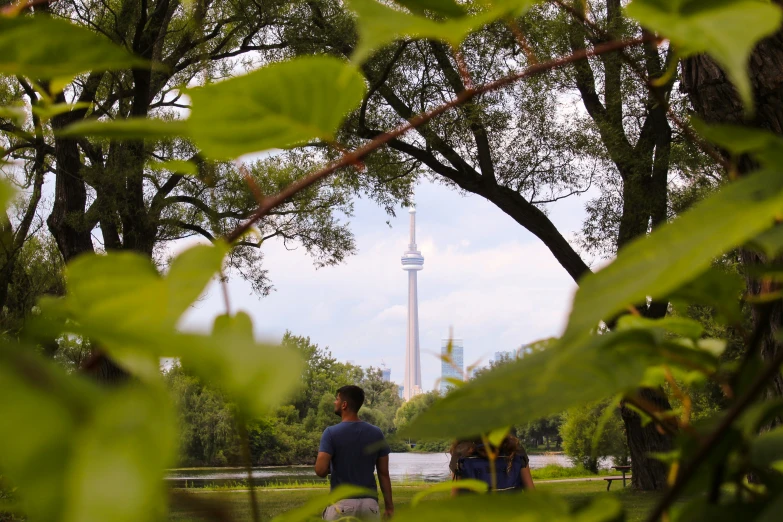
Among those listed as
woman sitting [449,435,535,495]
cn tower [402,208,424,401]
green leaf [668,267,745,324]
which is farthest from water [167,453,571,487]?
cn tower [402,208,424,401]

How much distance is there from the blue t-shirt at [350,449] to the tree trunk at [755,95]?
2238mm

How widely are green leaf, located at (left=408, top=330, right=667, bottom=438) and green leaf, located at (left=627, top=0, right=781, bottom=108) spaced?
78mm

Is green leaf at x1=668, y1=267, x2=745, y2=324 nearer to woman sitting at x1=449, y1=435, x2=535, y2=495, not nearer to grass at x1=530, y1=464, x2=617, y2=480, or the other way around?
woman sitting at x1=449, y1=435, x2=535, y2=495

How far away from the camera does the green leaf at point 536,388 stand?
0.18 meters

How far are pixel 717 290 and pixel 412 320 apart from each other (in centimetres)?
4741

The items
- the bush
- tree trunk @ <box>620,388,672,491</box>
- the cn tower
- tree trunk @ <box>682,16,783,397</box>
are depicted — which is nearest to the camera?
tree trunk @ <box>682,16,783,397</box>

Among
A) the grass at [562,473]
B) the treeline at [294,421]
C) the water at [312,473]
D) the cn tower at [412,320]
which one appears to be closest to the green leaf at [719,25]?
the water at [312,473]

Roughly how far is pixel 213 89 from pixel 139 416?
11 cm

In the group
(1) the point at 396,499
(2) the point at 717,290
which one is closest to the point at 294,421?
(1) the point at 396,499

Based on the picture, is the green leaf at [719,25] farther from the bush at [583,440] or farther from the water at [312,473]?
the bush at [583,440]

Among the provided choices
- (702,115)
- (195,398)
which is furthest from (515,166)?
(195,398)

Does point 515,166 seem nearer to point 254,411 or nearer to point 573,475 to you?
point 254,411

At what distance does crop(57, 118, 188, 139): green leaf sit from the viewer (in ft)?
0.63

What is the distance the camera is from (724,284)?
234 mm
